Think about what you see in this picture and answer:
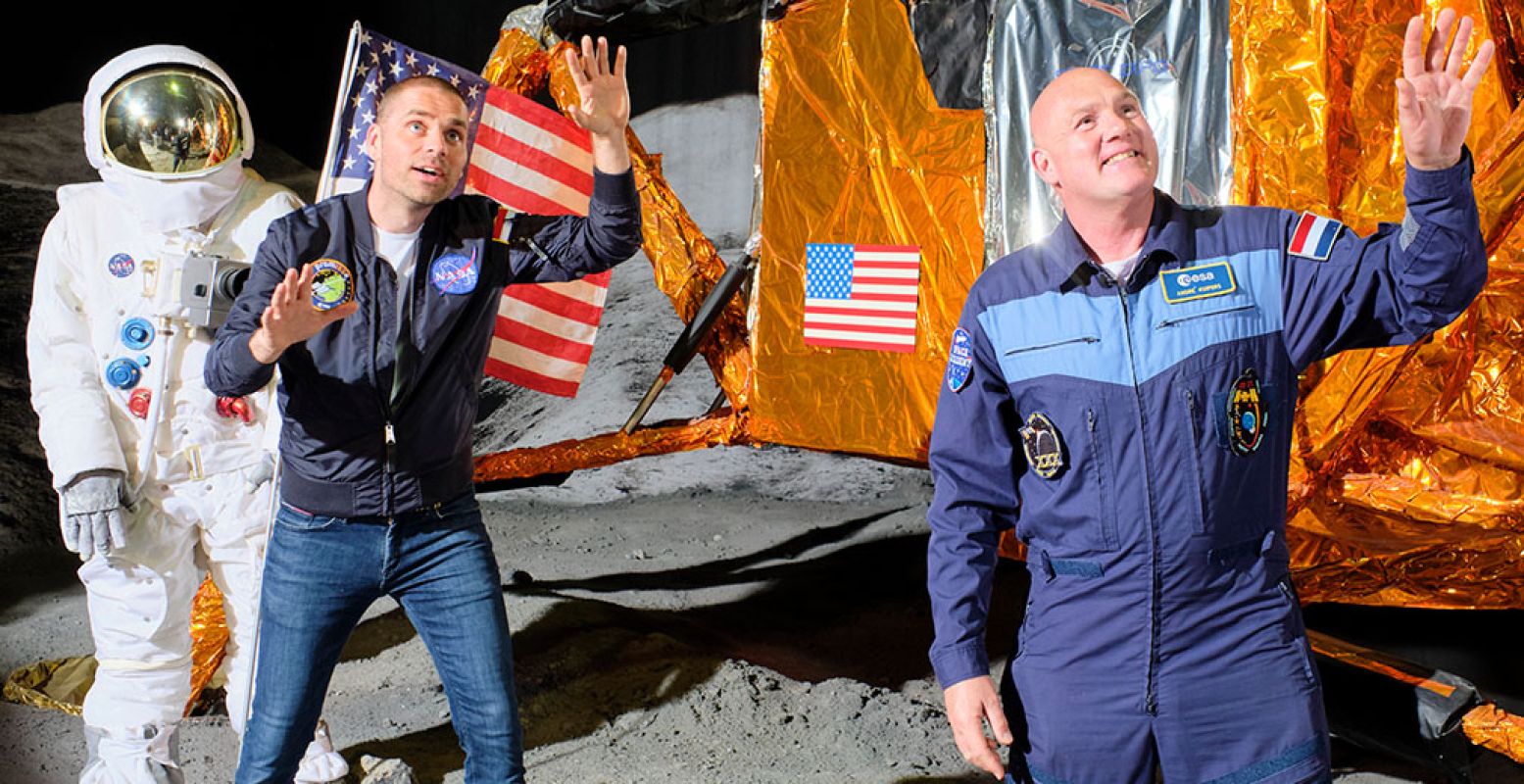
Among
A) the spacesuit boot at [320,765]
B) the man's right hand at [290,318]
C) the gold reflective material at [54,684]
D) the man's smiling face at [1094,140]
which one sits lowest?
the gold reflective material at [54,684]

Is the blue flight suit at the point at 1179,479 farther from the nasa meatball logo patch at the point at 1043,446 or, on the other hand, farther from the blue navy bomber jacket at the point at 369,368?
the blue navy bomber jacket at the point at 369,368

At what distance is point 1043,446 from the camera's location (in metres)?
1.56

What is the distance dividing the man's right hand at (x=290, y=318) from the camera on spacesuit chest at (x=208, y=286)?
0.77 meters

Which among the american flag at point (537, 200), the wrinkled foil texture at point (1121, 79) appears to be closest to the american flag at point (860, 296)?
the wrinkled foil texture at point (1121, 79)

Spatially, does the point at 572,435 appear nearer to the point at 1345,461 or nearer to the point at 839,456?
the point at 839,456

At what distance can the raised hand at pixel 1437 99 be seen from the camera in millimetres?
1320

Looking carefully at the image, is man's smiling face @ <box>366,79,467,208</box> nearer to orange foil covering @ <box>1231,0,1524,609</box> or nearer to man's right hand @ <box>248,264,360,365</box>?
man's right hand @ <box>248,264,360,365</box>

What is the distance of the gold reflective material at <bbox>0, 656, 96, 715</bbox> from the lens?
3.52 meters

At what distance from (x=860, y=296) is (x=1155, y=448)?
7.24 feet

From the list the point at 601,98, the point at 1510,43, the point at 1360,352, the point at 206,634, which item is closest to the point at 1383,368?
the point at 1360,352

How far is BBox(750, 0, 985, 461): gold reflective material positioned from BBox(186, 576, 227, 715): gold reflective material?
174 centimetres

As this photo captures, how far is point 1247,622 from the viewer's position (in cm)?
147

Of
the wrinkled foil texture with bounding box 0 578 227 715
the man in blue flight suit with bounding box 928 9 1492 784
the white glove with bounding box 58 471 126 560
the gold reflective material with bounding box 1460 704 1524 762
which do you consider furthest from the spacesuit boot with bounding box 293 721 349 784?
the gold reflective material with bounding box 1460 704 1524 762

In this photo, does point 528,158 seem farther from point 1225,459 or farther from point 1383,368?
point 1225,459
